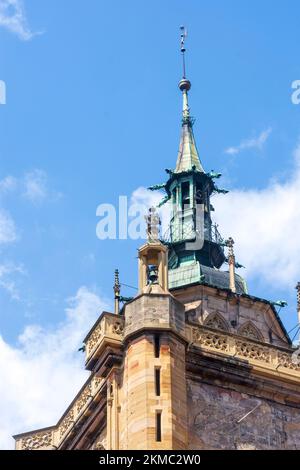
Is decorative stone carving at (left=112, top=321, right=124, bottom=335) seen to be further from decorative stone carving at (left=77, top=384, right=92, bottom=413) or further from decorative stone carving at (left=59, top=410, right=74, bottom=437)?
decorative stone carving at (left=59, top=410, right=74, bottom=437)

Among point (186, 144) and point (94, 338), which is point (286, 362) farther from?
point (186, 144)

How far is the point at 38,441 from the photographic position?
49.8 m

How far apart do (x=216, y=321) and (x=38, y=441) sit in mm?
7291

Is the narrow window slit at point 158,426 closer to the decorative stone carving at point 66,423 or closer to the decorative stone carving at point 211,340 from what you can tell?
the decorative stone carving at point 211,340

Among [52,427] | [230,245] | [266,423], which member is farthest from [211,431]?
[230,245]

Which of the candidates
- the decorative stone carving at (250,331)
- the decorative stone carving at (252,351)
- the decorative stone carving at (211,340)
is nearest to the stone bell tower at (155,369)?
the decorative stone carving at (211,340)

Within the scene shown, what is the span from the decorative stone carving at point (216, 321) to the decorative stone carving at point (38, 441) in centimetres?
662

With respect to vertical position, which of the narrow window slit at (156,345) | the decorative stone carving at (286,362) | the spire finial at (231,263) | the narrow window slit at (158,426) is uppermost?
the spire finial at (231,263)

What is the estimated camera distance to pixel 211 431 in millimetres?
43219

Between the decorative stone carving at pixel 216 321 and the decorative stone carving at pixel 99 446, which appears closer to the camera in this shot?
the decorative stone carving at pixel 99 446

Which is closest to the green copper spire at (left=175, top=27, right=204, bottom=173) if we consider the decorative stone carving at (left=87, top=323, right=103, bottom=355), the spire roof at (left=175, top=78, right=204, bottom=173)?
the spire roof at (left=175, top=78, right=204, bottom=173)

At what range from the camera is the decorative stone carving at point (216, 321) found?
52.1 m

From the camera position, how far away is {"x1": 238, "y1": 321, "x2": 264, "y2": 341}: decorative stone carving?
52.8 meters

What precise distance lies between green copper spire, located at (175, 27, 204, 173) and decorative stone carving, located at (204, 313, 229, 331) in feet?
22.8
